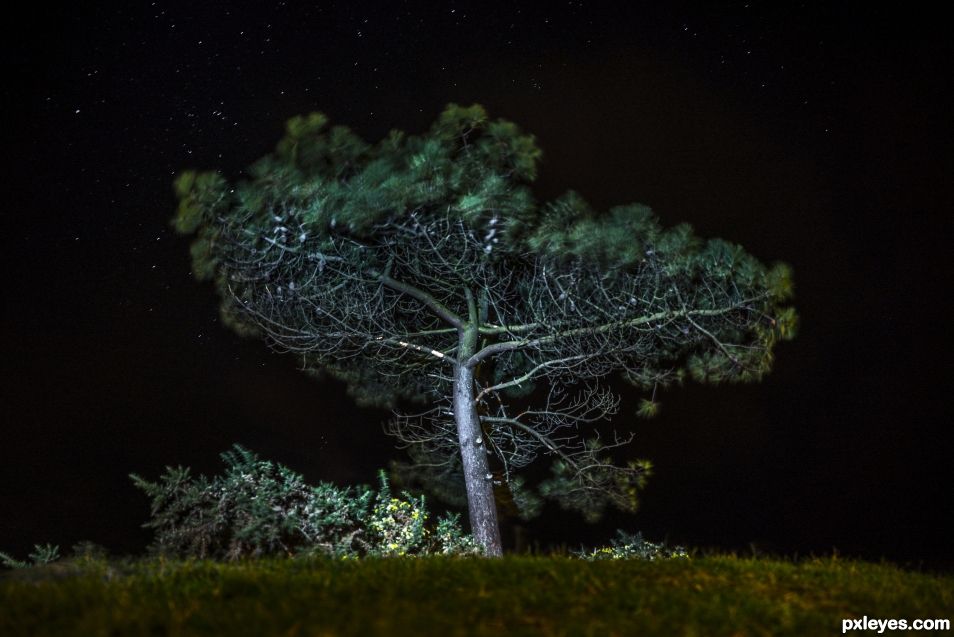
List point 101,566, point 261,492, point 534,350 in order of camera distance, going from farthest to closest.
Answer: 1. point 534,350
2. point 261,492
3. point 101,566

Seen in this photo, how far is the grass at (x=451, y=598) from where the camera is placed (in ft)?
10.4

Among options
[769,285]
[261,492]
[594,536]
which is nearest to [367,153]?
[261,492]

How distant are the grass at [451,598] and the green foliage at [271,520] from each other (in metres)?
1.49

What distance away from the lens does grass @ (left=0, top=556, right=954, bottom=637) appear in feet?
10.4

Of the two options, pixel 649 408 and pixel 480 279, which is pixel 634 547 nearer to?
pixel 649 408

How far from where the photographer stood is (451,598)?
3.67 m

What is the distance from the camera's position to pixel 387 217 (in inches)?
288

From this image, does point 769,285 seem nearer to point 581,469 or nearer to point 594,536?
point 581,469

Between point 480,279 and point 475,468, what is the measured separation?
75.5 inches

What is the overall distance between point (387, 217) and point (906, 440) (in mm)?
6704

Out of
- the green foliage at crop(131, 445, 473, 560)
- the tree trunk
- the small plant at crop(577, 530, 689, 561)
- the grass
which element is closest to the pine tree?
the tree trunk

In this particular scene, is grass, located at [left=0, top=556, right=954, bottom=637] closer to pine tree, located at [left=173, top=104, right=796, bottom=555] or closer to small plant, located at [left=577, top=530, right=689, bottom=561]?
pine tree, located at [left=173, top=104, right=796, bottom=555]

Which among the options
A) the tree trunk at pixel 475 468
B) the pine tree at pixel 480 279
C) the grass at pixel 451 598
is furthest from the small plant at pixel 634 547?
the grass at pixel 451 598

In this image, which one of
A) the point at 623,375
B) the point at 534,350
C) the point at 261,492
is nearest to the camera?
the point at 261,492
